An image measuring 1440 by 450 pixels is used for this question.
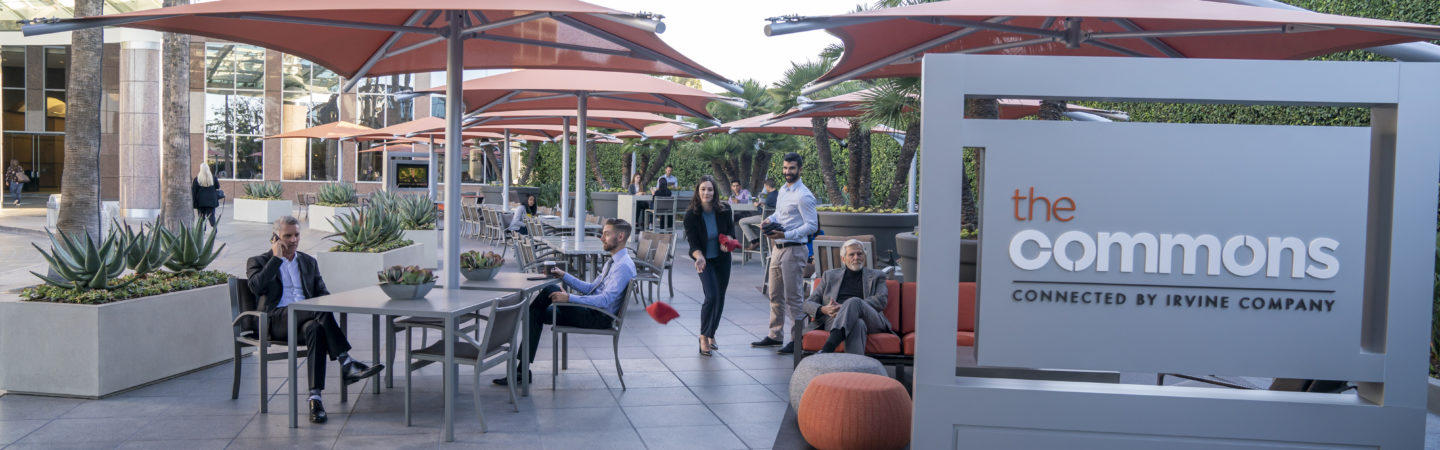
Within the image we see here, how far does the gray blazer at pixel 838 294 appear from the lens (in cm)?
628

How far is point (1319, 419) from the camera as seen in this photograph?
3.32 meters

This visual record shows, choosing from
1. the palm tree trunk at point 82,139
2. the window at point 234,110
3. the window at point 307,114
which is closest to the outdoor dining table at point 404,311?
the palm tree trunk at point 82,139

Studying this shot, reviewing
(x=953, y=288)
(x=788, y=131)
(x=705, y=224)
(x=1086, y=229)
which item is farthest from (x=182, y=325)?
(x=788, y=131)

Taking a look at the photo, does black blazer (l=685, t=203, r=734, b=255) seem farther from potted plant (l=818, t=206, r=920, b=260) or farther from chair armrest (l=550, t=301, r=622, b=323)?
potted plant (l=818, t=206, r=920, b=260)

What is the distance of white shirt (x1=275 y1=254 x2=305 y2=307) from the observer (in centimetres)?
560

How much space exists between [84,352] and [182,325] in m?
0.67

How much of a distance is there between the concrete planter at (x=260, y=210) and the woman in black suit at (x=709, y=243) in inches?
765

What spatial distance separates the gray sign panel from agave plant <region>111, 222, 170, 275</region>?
17.8ft

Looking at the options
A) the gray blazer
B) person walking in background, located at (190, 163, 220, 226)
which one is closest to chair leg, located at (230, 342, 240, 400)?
the gray blazer

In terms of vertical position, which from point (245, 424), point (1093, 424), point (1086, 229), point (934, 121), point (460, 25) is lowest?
point (245, 424)

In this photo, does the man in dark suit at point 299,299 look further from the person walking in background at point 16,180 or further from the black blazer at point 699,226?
the person walking in background at point 16,180

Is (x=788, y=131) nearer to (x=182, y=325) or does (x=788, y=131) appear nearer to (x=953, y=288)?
(x=182, y=325)

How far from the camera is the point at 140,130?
24.1 m

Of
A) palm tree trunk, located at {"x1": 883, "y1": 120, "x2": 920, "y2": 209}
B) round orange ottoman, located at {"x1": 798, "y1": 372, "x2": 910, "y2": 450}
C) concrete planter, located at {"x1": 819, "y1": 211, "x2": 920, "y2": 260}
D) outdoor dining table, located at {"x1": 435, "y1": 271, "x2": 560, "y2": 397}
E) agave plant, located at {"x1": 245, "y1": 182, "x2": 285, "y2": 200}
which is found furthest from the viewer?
agave plant, located at {"x1": 245, "y1": 182, "x2": 285, "y2": 200}
